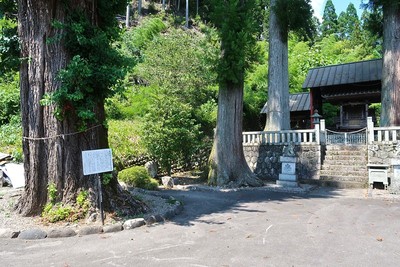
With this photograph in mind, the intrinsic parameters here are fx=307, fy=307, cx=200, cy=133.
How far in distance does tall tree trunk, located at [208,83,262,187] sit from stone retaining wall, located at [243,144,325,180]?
2378 millimetres

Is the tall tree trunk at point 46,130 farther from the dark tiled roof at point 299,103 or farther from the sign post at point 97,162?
the dark tiled roof at point 299,103

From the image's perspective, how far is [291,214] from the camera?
680 centimetres

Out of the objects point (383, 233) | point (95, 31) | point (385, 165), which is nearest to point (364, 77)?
point (385, 165)

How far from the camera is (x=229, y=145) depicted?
1134 centimetres

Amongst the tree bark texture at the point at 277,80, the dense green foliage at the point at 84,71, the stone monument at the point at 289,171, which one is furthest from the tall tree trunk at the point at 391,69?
the dense green foliage at the point at 84,71

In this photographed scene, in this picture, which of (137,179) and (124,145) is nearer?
(137,179)

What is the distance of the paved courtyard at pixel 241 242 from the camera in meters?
4.04

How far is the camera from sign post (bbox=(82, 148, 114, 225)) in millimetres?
5514

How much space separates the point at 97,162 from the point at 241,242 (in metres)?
2.93

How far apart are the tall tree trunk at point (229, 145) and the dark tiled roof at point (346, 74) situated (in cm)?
895

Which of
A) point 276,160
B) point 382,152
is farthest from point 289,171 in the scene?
point 382,152

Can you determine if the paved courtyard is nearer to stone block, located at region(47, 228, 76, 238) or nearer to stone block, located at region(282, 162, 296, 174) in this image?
stone block, located at region(47, 228, 76, 238)

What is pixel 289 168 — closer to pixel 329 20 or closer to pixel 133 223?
pixel 133 223

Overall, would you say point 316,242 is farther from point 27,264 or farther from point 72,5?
point 72,5
